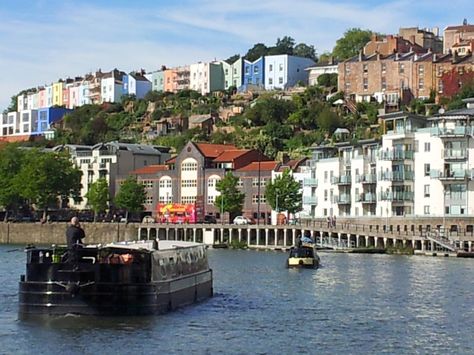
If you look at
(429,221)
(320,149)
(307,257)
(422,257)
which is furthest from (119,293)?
(320,149)

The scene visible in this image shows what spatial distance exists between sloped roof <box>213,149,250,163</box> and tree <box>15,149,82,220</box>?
20088 millimetres

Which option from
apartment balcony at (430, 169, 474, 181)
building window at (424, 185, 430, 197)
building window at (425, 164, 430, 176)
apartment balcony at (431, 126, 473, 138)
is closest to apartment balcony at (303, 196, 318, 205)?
building window at (424, 185, 430, 197)

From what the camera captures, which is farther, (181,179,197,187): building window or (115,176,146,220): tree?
(181,179,197,187): building window

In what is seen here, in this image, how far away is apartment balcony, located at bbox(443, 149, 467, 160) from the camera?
10512cm

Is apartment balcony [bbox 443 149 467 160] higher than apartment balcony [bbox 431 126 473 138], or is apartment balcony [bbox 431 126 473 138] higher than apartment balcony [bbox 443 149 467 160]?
apartment balcony [bbox 431 126 473 138]

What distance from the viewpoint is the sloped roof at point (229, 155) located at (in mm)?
→ 141625

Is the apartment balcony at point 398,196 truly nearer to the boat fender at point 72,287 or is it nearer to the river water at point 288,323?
the river water at point 288,323

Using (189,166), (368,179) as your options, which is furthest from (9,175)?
(368,179)

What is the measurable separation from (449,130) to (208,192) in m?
43.1

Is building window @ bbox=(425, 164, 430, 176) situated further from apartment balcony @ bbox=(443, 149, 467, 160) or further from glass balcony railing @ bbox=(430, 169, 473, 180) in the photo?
apartment balcony @ bbox=(443, 149, 467, 160)

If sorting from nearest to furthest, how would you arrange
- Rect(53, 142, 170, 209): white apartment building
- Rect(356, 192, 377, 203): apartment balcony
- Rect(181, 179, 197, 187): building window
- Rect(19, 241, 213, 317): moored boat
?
Rect(19, 241, 213, 317): moored boat
Rect(356, 192, 377, 203): apartment balcony
Rect(181, 179, 197, 187): building window
Rect(53, 142, 170, 209): white apartment building

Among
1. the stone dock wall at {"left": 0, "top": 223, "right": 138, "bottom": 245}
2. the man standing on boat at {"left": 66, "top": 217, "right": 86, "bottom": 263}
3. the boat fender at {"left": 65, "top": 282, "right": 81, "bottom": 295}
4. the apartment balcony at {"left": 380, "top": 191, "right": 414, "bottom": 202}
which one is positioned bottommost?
the boat fender at {"left": 65, "top": 282, "right": 81, "bottom": 295}

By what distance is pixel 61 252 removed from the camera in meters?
43.5

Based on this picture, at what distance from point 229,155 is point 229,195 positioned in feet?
35.5
